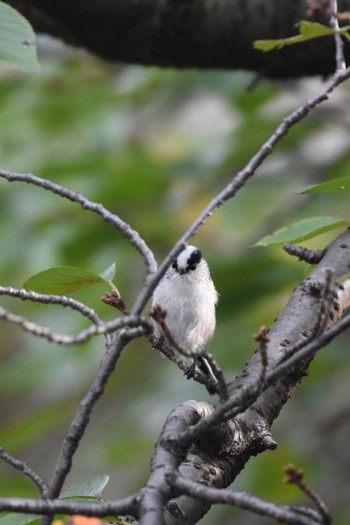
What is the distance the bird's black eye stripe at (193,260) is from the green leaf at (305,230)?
1.48m

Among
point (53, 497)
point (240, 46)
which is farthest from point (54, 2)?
point (53, 497)

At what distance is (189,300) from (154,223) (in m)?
1.01

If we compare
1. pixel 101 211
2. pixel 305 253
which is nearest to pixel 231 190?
pixel 101 211

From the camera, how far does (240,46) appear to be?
314 centimetres

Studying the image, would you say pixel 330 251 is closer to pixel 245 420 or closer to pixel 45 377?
pixel 245 420

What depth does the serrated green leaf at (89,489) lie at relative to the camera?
1566 mm

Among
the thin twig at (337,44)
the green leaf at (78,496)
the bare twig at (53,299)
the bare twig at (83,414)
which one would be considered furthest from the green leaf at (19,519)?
the thin twig at (337,44)

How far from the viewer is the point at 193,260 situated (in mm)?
3430

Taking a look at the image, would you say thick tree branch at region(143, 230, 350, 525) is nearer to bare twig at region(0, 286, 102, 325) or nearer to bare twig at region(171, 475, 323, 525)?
bare twig at region(171, 475, 323, 525)

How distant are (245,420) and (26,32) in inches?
31.8

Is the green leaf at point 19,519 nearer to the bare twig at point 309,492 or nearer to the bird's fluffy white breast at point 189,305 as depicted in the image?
the bare twig at point 309,492

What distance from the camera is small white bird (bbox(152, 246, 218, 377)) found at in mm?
3273

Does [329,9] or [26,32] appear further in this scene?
[329,9]

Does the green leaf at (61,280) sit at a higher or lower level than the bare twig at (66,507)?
higher
